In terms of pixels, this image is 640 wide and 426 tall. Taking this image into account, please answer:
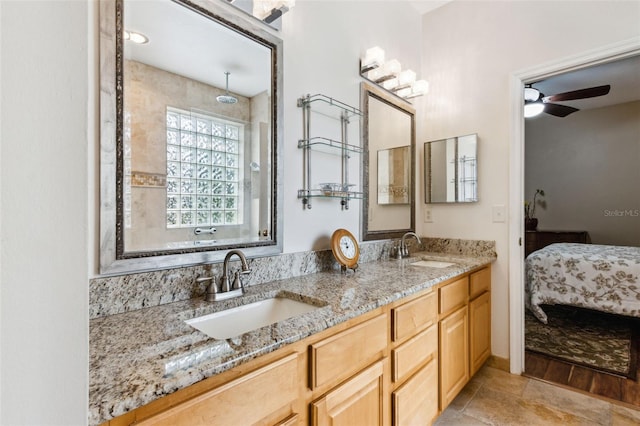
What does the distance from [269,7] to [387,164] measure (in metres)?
1.24

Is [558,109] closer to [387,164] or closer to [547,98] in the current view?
[547,98]

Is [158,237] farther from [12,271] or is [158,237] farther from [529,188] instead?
[529,188]

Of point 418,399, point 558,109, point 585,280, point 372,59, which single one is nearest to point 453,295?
point 418,399

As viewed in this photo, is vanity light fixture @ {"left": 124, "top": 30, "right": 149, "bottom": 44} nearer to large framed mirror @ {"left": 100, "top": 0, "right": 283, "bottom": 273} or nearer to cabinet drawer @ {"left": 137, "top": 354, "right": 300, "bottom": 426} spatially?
large framed mirror @ {"left": 100, "top": 0, "right": 283, "bottom": 273}

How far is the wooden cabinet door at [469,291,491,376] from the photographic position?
2002mm

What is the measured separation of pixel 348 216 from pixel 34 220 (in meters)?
1.67

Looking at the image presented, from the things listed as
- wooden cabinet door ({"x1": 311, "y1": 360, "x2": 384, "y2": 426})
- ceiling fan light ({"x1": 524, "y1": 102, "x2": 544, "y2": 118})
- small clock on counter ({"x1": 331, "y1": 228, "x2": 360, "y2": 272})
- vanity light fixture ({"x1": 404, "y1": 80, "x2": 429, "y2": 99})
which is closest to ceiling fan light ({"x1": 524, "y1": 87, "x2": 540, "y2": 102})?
ceiling fan light ({"x1": 524, "y1": 102, "x2": 544, "y2": 118})

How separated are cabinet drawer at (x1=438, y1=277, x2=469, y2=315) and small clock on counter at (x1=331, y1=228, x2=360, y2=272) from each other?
47 cm

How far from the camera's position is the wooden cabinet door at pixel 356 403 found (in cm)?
98

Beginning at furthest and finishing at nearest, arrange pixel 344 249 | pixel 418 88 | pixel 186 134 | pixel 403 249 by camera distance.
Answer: pixel 418 88, pixel 403 249, pixel 344 249, pixel 186 134

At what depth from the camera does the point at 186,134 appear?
123cm

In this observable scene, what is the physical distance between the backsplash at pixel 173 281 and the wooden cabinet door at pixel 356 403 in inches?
22.7

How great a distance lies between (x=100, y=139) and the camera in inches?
39.8

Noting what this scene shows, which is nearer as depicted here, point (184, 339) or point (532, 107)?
point (184, 339)
